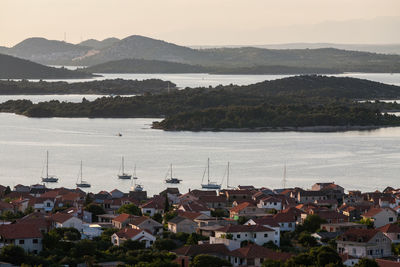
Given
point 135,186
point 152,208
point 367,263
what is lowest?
point 135,186

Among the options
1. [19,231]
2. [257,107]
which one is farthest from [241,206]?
[257,107]

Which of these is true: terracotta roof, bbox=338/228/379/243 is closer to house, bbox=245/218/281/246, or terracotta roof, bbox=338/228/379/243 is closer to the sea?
house, bbox=245/218/281/246

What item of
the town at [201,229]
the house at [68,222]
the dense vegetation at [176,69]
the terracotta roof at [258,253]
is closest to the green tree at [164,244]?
the town at [201,229]

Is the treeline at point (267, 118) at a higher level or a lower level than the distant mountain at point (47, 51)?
lower

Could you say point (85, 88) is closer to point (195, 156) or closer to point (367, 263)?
point (195, 156)

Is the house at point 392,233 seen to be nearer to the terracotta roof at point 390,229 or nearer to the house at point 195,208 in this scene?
the terracotta roof at point 390,229

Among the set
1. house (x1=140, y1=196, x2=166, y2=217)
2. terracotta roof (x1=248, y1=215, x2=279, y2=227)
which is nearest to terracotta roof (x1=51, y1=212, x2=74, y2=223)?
house (x1=140, y1=196, x2=166, y2=217)

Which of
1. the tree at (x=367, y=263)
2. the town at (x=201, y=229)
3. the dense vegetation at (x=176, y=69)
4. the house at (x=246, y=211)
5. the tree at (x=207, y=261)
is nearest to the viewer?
the tree at (x=367, y=263)

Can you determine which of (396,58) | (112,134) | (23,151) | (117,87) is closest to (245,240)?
(23,151)
